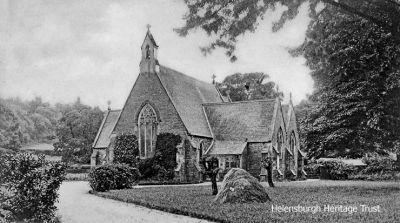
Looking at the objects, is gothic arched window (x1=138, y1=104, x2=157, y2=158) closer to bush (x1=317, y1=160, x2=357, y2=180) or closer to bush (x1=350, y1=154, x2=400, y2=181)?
bush (x1=317, y1=160, x2=357, y2=180)

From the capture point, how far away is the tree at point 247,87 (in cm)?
4812

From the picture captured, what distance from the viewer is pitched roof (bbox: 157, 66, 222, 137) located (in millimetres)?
33219

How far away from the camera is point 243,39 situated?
13.0 m

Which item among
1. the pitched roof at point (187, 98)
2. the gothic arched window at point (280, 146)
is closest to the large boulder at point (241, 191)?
the pitched roof at point (187, 98)

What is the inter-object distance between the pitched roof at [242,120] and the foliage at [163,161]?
5.51m

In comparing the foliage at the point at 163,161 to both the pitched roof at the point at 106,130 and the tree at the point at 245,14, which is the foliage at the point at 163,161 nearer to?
the pitched roof at the point at 106,130

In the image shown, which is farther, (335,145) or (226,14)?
(335,145)

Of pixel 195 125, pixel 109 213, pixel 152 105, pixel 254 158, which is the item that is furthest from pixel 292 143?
pixel 109 213

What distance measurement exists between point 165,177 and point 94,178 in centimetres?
896

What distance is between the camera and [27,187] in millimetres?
11305

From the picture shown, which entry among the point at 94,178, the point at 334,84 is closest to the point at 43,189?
the point at 94,178

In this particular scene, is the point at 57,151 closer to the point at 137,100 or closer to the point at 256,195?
the point at 137,100

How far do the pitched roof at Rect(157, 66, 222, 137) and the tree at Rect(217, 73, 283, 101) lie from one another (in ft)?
32.2

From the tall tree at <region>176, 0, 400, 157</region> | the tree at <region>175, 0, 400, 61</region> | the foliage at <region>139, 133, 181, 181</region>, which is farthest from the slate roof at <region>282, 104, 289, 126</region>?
the tree at <region>175, 0, 400, 61</region>
